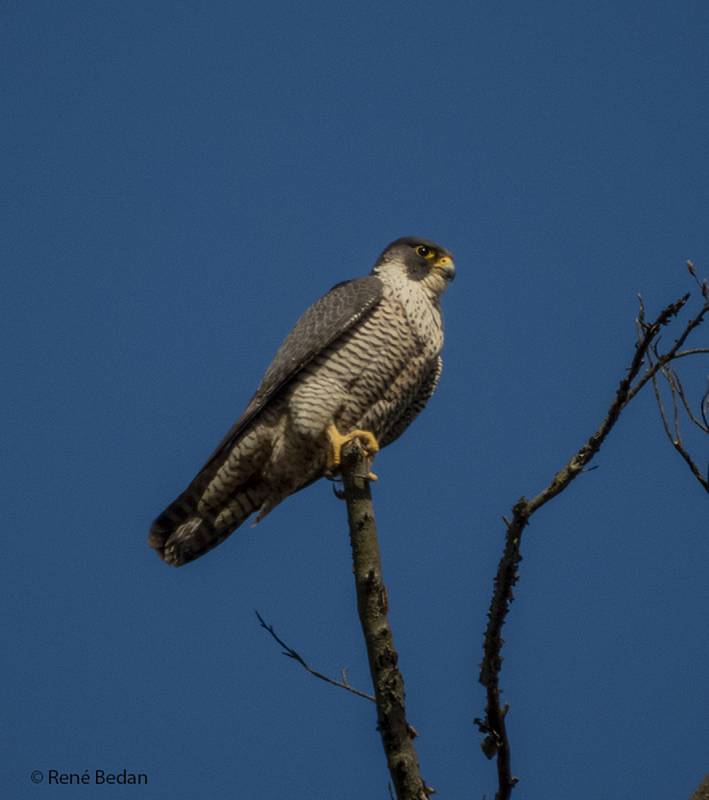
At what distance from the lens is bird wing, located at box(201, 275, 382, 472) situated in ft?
18.0

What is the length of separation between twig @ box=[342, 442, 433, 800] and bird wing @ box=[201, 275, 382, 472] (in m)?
1.12

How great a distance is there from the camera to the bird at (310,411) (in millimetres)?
5453

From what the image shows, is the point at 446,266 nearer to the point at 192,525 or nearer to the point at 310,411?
the point at 310,411

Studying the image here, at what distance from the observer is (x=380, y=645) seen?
3.83 m

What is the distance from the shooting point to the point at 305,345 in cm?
558

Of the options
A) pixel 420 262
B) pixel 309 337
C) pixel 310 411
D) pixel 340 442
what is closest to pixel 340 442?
pixel 340 442

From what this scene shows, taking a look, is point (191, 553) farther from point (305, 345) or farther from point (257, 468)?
point (305, 345)

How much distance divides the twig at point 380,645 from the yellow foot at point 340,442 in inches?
30.9

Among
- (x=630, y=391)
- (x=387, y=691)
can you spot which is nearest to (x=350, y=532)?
(x=387, y=691)

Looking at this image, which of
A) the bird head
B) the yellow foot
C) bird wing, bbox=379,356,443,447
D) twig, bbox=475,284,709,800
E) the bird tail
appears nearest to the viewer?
twig, bbox=475,284,709,800

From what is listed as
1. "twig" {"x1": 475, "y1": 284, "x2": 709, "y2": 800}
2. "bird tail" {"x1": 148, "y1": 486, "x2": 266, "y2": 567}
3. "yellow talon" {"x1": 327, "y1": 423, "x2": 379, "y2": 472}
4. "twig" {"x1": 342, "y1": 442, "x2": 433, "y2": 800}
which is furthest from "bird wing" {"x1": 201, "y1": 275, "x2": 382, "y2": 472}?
"twig" {"x1": 475, "y1": 284, "x2": 709, "y2": 800}

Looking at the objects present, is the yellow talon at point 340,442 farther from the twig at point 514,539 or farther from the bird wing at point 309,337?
the twig at point 514,539

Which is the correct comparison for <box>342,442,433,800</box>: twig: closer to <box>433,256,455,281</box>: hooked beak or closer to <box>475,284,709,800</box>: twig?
<box>475,284,709,800</box>: twig

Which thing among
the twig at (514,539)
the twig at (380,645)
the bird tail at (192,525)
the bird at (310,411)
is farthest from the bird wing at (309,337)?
the twig at (514,539)
